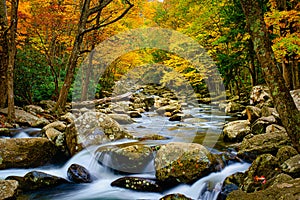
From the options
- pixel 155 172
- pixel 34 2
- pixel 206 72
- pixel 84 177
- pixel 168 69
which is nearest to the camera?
pixel 155 172

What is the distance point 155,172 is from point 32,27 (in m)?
11.3

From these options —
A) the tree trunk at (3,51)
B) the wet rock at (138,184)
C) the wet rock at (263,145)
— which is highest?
the tree trunk at (3,51)

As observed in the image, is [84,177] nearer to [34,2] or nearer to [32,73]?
[32,73]

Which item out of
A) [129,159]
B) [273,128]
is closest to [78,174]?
[129,159]

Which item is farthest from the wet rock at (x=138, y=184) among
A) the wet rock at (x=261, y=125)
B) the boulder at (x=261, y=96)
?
the boulder at (x=261, y=96)

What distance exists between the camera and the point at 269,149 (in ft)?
16.7

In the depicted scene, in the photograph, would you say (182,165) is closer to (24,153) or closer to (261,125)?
(261,125)

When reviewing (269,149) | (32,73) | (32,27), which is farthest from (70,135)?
(32,27)

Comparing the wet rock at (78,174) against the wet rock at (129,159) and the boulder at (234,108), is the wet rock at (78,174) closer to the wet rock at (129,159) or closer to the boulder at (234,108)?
the wet rock at (129,159)

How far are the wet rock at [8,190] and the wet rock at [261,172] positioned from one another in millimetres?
3625

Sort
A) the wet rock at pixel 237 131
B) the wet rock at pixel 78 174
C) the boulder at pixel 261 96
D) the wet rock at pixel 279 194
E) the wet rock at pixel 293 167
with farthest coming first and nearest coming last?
the boulder at pixel 261 96 < the wet rock at pixel 237 131 < the wet rock at pixel 78 174 < the wet rock at pixel 293 167 < the wet rock at pixel 279 194

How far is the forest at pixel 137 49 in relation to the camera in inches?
114

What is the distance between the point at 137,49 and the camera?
2086 centimetres

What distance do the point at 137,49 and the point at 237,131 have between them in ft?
48.7
